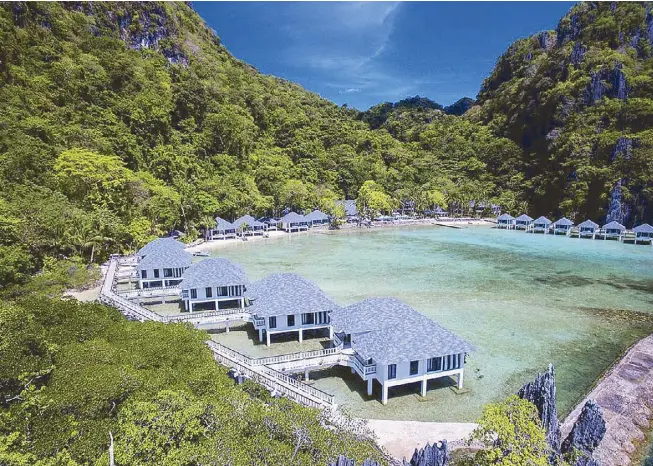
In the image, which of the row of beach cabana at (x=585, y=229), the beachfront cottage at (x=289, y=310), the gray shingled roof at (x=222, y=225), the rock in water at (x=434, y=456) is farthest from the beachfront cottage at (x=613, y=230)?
the rock in water at (x=434, y=456)

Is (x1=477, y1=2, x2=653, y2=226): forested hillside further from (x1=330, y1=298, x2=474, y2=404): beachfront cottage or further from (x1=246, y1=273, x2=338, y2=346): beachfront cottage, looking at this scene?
(x1=246, y1=273, x2=338, y2=346): beachfront cottage

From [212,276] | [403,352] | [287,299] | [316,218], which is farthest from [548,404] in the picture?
[316,218]

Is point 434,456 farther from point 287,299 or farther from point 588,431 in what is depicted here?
point 287,299

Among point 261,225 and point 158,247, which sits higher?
point 158,247

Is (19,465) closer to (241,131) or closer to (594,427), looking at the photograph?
(594,427)

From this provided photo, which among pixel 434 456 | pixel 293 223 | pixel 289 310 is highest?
pixel 293 223

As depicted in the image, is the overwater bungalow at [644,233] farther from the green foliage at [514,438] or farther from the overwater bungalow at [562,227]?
the green foliage at [514,438]
